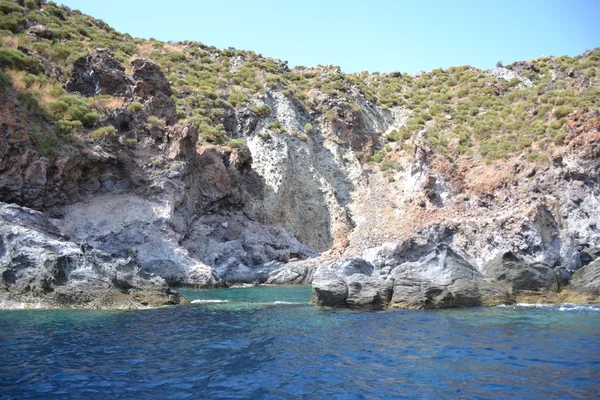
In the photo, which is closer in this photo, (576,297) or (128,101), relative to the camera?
(576,297)

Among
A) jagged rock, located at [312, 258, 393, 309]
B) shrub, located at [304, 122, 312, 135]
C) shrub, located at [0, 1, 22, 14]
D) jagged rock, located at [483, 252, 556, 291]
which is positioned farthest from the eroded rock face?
shrub, located at [0, 1, 22, 14]

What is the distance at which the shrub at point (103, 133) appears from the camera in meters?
29.6

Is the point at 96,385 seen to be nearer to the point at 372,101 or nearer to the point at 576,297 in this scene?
the point at 576,297

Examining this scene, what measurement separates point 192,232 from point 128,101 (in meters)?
11.9

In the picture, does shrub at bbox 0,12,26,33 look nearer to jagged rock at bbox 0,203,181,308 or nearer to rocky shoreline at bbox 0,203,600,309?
rocky shoreline at bbox 0,203,600,309

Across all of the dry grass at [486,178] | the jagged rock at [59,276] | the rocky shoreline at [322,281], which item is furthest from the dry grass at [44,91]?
the dry grass at [486,178]

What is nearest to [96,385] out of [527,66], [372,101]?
[372,101]

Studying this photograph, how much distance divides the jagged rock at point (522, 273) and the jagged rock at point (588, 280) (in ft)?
3.11

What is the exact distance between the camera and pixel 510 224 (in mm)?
25859

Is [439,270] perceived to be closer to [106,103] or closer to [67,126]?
[67,126]

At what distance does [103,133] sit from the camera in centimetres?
3005

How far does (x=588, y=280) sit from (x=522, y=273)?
8.85 ft

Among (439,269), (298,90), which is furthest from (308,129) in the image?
(439,269)

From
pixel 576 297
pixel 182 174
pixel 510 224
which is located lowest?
pixel 576 297
